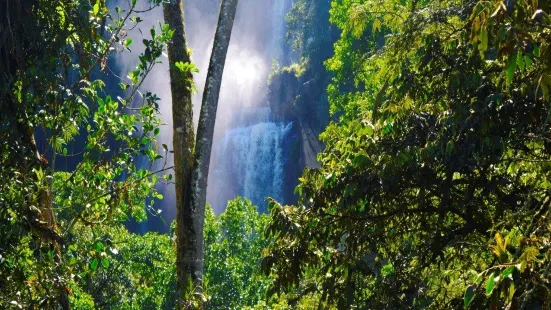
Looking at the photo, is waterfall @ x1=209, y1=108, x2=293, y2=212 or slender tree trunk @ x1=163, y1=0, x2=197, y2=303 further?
waterfall @ x1=209, y1=108, x2=293, y2=212

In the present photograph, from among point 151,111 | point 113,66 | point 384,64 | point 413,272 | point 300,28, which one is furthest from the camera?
point 113,66

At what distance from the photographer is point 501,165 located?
6340 millimetres

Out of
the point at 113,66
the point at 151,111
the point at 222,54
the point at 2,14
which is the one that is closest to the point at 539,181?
the point at 222,54

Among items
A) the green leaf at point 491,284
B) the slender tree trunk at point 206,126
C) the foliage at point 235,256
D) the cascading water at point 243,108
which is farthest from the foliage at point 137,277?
the green leaf at point 491,284

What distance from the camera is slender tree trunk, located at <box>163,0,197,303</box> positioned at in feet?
18.5

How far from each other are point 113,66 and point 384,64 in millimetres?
47193

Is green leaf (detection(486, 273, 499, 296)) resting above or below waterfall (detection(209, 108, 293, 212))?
below

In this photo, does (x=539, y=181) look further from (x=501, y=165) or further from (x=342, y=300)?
(x=342, y=300)

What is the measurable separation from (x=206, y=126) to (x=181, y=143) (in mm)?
236

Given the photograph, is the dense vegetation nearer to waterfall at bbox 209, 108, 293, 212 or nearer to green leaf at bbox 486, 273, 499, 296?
green leaf at bbox 486, 273, 499, 296

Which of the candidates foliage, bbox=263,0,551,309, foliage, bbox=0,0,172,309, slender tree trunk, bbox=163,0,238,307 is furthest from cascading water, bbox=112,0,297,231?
foliage, bbox=0,0,172,309

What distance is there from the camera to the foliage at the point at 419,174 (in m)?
5.79

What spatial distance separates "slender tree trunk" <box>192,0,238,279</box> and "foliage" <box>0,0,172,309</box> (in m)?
0.42

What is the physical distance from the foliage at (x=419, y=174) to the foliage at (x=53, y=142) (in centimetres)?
178
